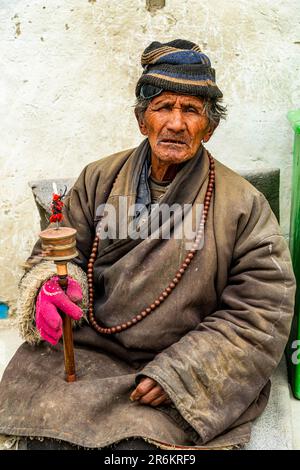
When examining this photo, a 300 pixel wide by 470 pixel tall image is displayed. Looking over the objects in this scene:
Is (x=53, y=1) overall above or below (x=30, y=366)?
above

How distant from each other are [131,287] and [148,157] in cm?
59

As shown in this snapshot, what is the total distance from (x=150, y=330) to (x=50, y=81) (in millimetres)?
1567

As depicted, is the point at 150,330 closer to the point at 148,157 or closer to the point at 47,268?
the point at 47,268

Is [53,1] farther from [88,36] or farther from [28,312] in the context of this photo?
[28,312]

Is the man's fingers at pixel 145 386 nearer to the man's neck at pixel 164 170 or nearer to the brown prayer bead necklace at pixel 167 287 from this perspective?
the brown prayer bead necklace at pixel 167 287

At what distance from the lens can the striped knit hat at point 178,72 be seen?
8.99 feet

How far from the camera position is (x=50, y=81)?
Result: 146 inches

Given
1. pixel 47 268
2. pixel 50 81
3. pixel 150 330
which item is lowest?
pixel 150 330

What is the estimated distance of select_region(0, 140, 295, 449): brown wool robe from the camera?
2.61 meters

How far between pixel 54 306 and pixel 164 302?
0.46 meters
